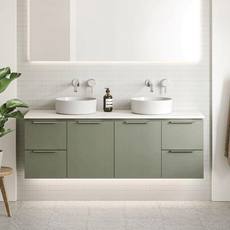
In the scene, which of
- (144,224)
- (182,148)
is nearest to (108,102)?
(182,148)

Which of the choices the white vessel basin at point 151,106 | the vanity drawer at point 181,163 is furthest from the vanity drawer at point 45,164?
the vanity drawer at point 181,163

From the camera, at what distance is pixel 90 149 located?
3482 millimetres

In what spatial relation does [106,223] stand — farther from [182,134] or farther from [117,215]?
[182,134]

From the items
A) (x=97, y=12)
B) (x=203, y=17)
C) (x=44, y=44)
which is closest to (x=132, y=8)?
(x=97, y=12)

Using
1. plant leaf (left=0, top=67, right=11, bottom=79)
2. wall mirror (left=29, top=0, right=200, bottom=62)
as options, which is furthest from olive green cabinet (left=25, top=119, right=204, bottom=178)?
wall mirror (left=29, top=0, right=200, bottom=62)

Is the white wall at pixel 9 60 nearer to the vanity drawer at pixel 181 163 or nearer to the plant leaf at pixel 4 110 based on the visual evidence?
the plant leaf at pixel 4 110

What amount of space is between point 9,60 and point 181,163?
1960 millimetres

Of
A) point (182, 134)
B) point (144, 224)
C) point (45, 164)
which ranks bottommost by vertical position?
point (144, 224)

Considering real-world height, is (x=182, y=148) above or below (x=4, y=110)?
below

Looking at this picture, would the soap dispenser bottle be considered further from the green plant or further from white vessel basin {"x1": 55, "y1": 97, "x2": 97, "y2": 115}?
the green plant

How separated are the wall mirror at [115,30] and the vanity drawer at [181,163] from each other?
3.14 feet

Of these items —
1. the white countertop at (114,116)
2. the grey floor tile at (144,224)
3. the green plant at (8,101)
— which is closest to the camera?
the grey floor tile at (144,224)

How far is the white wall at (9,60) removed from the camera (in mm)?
3715

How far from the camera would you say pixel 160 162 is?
3500 mm
